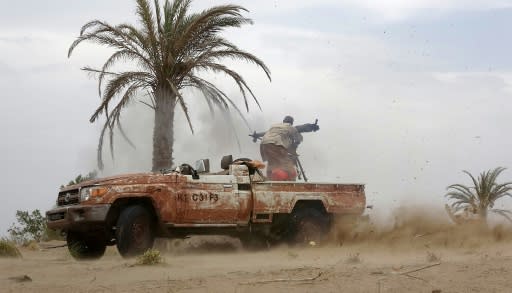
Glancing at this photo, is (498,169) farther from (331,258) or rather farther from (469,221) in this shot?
(331,258)

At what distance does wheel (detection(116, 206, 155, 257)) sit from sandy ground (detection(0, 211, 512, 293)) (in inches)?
19.4

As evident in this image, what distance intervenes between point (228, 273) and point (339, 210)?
4.90 meters

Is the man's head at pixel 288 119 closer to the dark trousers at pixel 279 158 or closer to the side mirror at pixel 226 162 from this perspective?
the dark trousers at pixel 279 158

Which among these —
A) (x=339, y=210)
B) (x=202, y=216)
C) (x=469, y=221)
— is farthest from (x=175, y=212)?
(x=469, y=221)

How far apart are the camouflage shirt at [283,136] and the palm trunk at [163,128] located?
2.33m

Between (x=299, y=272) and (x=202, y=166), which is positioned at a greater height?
(x=202, y=166)

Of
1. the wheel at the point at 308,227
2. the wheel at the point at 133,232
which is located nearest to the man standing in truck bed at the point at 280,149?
the wheel at the point at 308,227

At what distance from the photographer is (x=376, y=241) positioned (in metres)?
12.5

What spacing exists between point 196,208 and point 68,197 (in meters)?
1.96

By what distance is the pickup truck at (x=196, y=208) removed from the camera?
10195 mm

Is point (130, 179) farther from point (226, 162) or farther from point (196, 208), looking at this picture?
point (226, 162)

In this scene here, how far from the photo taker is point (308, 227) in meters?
12.0

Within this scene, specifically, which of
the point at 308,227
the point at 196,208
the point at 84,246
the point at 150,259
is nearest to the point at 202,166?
the point at 196,208

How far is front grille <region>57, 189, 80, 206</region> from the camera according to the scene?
34.1 feet
